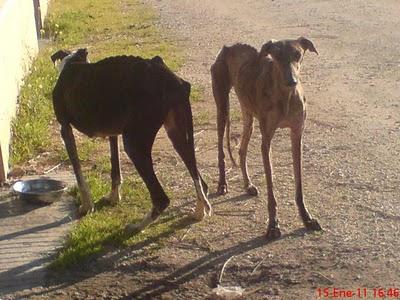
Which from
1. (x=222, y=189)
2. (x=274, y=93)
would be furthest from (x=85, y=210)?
(x=274, y=93)

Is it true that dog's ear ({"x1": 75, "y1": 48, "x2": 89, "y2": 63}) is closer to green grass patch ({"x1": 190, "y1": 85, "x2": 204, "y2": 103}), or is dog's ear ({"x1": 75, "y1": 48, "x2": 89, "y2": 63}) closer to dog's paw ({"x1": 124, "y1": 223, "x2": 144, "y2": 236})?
dog's paw ({"x1": 124, "y1": 223, "x2": 144, "y2": 236})

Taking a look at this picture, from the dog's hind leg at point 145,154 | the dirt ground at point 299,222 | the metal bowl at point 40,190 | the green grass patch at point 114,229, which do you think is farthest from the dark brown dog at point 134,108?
the dirt ground at point 299,222

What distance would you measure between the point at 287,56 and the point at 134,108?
1265 millimetres

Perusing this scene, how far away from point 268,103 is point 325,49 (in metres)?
8.77

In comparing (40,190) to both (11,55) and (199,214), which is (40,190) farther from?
(11,55)

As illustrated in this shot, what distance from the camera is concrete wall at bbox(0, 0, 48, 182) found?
26.6ft

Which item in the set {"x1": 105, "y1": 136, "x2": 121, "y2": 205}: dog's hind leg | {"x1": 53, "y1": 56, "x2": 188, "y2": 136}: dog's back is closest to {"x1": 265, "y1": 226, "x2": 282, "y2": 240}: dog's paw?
{"x1": 53, "y1": 56, "x2": 188, "y2": 136}: dog's back

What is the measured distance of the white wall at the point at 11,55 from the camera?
813 cm

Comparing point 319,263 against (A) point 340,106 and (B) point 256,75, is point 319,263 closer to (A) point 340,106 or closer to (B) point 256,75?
(B) point 256,75

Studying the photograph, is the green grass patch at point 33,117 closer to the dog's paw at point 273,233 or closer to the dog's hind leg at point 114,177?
the dog's hind leg at point 114,177

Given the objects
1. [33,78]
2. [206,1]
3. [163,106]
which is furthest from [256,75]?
[206,1]

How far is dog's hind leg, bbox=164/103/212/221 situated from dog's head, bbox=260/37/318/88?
82 centimetres

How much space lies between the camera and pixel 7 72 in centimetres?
914

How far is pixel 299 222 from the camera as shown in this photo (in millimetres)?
6469
